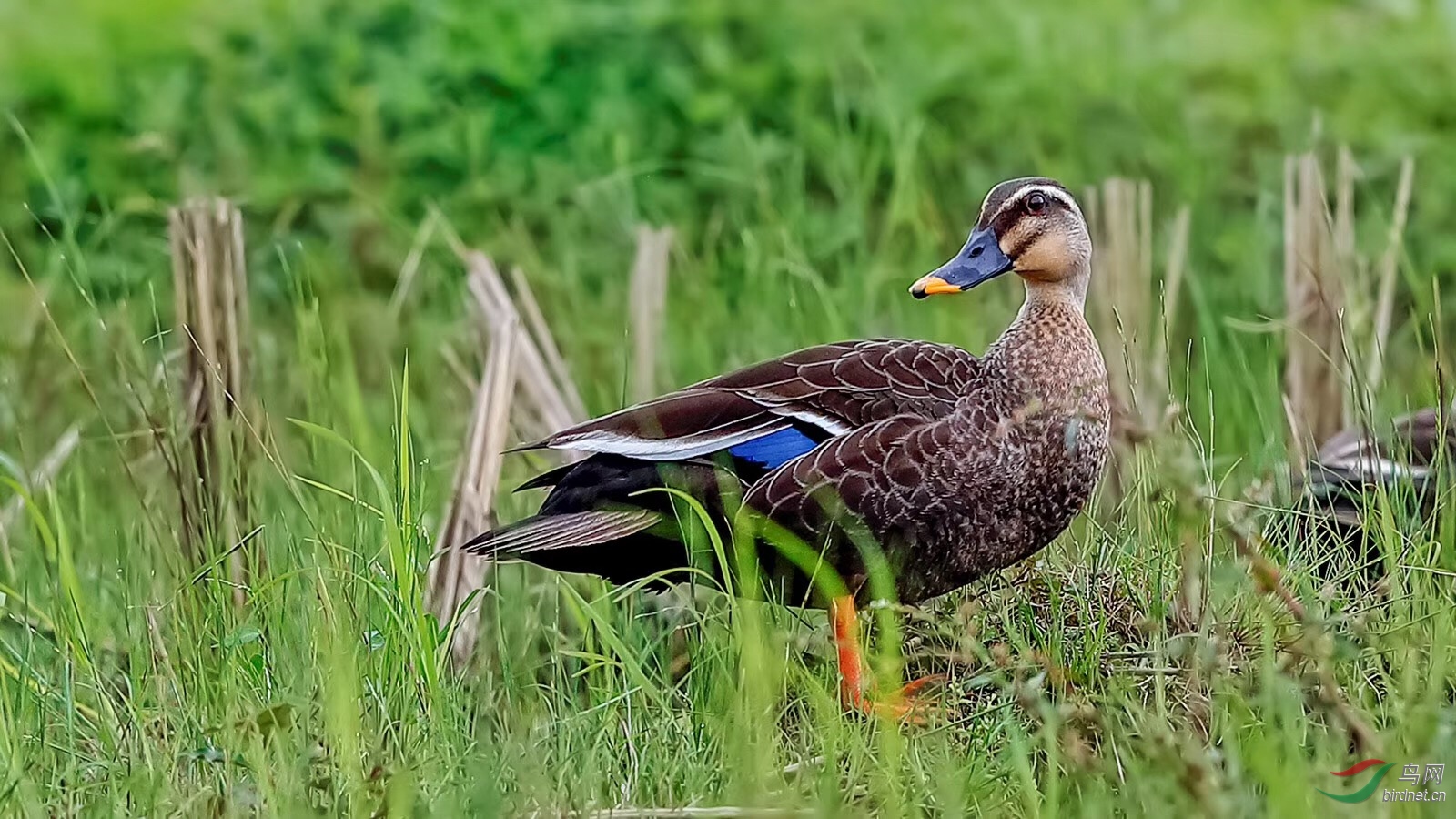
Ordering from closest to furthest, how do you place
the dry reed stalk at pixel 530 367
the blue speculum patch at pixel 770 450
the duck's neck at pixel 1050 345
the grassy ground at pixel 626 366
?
the grassy ground at pixel 626 366
the blue speculum patch at pixel 770 450
the duck's neck at pixel 1050 345
the dry reed stalk at pixel 530 367

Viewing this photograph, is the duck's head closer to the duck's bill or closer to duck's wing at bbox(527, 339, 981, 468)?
the duck's bill

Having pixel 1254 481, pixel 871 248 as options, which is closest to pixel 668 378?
pixel 871 248

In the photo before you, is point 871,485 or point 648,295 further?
point 648,295

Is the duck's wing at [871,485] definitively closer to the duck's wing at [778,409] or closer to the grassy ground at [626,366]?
the duck's wing at [778,409]

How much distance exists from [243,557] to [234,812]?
109 cm

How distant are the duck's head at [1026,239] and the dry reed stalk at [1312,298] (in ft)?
3.37

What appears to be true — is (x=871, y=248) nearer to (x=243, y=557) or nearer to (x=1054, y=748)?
(x=243, y=557)

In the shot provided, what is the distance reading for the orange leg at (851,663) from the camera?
3643 mm

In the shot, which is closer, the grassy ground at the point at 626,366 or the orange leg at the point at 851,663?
the grassy ground at the point at 626,366

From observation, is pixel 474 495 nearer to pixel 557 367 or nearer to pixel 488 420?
pixel 488 420

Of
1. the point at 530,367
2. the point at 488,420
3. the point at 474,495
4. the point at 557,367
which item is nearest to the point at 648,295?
the point at 557,367

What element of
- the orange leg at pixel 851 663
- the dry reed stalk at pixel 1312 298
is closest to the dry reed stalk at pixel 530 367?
the orange leg at pixel 851 663

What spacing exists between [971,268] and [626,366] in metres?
0.74

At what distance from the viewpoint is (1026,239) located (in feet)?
13.1
